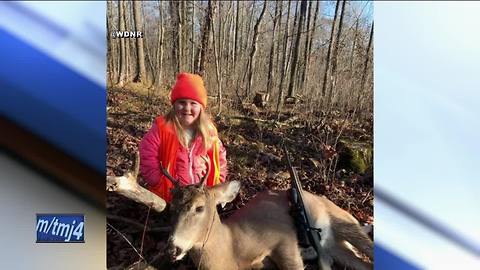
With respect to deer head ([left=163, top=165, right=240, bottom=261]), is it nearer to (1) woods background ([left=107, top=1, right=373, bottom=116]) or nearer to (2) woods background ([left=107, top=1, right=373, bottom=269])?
(2) woods background ([left=107, top=1, right=373, bottom=269])

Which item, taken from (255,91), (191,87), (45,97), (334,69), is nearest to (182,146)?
(191,87)

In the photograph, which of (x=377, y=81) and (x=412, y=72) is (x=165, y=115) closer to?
(x=377, y=81)

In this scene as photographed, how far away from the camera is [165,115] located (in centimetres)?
309

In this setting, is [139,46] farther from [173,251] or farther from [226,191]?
[173,251]

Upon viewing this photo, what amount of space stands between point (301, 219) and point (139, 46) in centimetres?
134

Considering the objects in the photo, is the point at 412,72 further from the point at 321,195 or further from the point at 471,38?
the point at 321,195

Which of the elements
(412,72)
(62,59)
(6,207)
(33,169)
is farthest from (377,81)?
(6,207)

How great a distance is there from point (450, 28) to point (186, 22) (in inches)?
56.6

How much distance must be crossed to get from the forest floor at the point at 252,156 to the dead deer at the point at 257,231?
0.06 meters

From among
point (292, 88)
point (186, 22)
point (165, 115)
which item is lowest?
point (165, 115)

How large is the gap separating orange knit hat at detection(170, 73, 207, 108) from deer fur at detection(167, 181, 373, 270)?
0.50 m

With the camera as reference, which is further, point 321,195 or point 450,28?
point 321,195

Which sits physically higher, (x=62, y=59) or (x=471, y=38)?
(x=471, y=38)

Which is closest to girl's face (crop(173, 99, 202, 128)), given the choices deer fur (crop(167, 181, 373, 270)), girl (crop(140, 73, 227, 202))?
girl (crop(140, 73, 227, 202))
